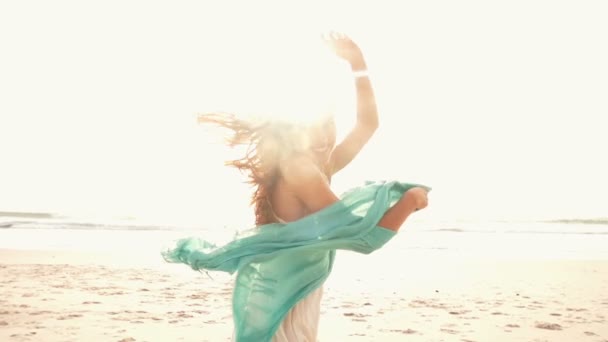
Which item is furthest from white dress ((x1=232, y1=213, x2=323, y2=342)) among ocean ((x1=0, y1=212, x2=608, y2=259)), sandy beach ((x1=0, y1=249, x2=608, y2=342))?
ocean ((x1=0, y1=212, x2=608, y2=259))

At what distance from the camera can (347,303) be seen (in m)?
7.60

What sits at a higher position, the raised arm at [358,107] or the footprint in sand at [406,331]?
the raised arm at [358,107]

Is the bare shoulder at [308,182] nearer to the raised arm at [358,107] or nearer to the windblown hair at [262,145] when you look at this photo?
the windblown hair at [262,145]

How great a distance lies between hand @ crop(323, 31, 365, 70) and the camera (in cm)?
298

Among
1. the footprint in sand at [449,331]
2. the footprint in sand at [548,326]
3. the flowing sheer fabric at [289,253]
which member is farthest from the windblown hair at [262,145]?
the footprint in sand at [548,326]

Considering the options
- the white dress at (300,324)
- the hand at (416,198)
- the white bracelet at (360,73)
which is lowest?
the white dress at (300,324)

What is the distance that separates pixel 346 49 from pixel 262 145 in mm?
633

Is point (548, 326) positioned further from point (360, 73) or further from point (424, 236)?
point (424, 236)

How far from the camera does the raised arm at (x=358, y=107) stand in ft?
9.79

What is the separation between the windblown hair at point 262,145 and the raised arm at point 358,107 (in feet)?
1.33

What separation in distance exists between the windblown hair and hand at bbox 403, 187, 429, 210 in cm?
48

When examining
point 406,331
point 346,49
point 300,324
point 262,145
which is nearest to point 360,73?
point 346,49

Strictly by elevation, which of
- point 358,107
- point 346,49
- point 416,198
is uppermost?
point 346,49

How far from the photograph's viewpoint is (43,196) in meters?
34.1
